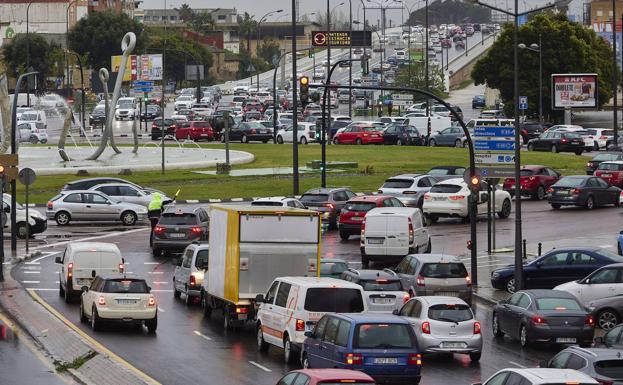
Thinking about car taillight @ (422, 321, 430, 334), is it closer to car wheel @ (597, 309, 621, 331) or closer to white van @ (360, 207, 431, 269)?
car wheel @ (597, 309, 621, 331)

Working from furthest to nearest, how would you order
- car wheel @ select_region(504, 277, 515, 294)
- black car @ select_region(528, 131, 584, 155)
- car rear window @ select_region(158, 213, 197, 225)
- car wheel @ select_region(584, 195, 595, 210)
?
1. black car @ select_region(528, 131, 584, 155)
2. car wheel @ select_region(584, 195, 595, 210)
3. car rear window @ select_region(158, 213, 197, 225)
4. car wheel @ select_region(504, 277, 515, 294)

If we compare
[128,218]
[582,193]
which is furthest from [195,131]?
[582,193]

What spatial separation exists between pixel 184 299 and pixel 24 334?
6749mm

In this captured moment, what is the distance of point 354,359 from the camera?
923 inches

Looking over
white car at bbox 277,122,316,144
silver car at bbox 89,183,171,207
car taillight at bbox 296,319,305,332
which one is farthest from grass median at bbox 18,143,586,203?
car taillight at bbox 296,319,305,332

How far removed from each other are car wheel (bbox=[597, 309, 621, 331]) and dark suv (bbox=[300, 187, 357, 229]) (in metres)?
19.8

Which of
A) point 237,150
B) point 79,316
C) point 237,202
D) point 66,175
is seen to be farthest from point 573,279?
point 237,150

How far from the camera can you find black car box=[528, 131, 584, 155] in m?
87.4

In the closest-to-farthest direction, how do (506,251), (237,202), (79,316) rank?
(79,316) → (506,251) → (237,202)

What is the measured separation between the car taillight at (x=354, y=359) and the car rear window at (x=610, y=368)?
4016 mm

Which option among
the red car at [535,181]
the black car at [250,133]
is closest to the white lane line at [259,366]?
the red car at [535,181]

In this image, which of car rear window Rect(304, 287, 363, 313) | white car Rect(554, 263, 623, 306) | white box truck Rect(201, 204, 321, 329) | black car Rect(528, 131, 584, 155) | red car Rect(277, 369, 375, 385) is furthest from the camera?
black car Rect(528, 131, 584, 155)

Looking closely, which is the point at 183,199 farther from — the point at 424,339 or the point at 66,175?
the point at 424,339

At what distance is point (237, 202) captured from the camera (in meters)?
59.3
